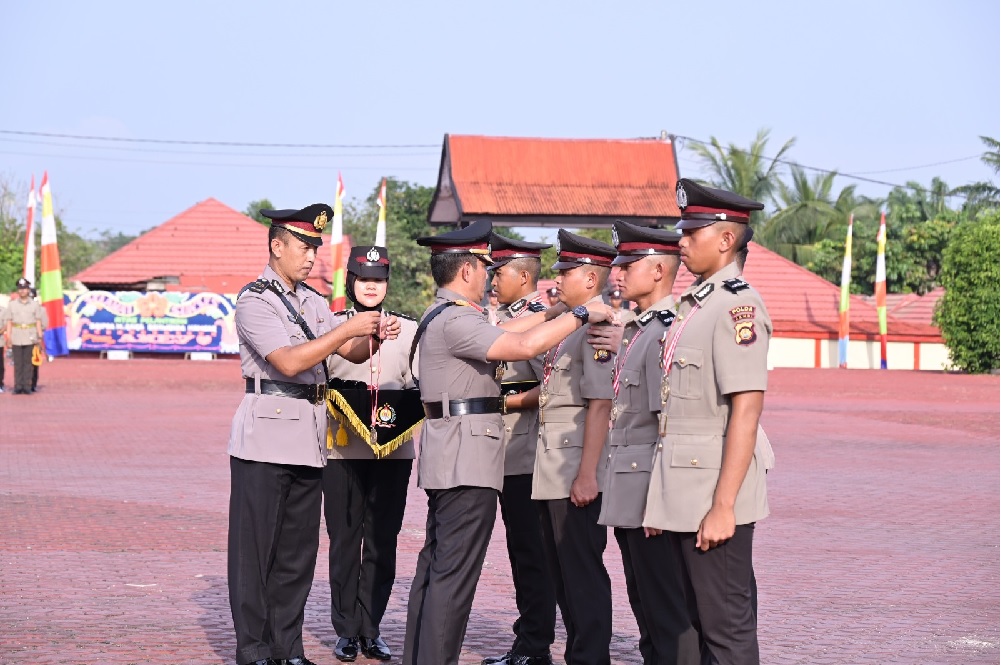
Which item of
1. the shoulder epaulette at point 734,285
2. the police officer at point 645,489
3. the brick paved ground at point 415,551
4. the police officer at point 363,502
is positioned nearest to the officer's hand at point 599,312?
the police officer at point 645,489

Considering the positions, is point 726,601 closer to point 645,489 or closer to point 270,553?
point 645,489

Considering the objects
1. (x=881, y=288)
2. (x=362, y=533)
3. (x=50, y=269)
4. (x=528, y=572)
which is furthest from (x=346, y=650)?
(x=881, y=288)

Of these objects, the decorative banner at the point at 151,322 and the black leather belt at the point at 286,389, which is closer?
the black leather belt at the point at 286,389

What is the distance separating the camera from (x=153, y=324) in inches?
1582

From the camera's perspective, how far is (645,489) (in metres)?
4.91

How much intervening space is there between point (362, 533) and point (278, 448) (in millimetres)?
957

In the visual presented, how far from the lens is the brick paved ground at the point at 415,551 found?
6.65 meters

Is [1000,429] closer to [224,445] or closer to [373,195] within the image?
[224,445]

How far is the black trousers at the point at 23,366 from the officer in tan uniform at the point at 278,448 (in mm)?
19483

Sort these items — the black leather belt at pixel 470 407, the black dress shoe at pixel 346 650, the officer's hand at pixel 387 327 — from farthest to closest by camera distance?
the black dress shoe at pixel 346 650 → the officer's hand at pixel 387 327 → the black leather belt at pixel 470 407

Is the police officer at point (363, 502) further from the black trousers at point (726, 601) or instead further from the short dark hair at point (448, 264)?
the black trousers at point (726, 601)

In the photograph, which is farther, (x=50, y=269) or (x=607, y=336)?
(x=50, y=269)

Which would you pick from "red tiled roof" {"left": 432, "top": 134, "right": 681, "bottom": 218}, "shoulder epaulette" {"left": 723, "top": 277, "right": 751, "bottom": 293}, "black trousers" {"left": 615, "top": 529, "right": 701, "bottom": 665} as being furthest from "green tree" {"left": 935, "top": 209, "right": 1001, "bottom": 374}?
"shoulder epaulette" {"left": 723, "top": 277, "right": 751, "bottom": 293}

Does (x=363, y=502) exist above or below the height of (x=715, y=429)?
below
